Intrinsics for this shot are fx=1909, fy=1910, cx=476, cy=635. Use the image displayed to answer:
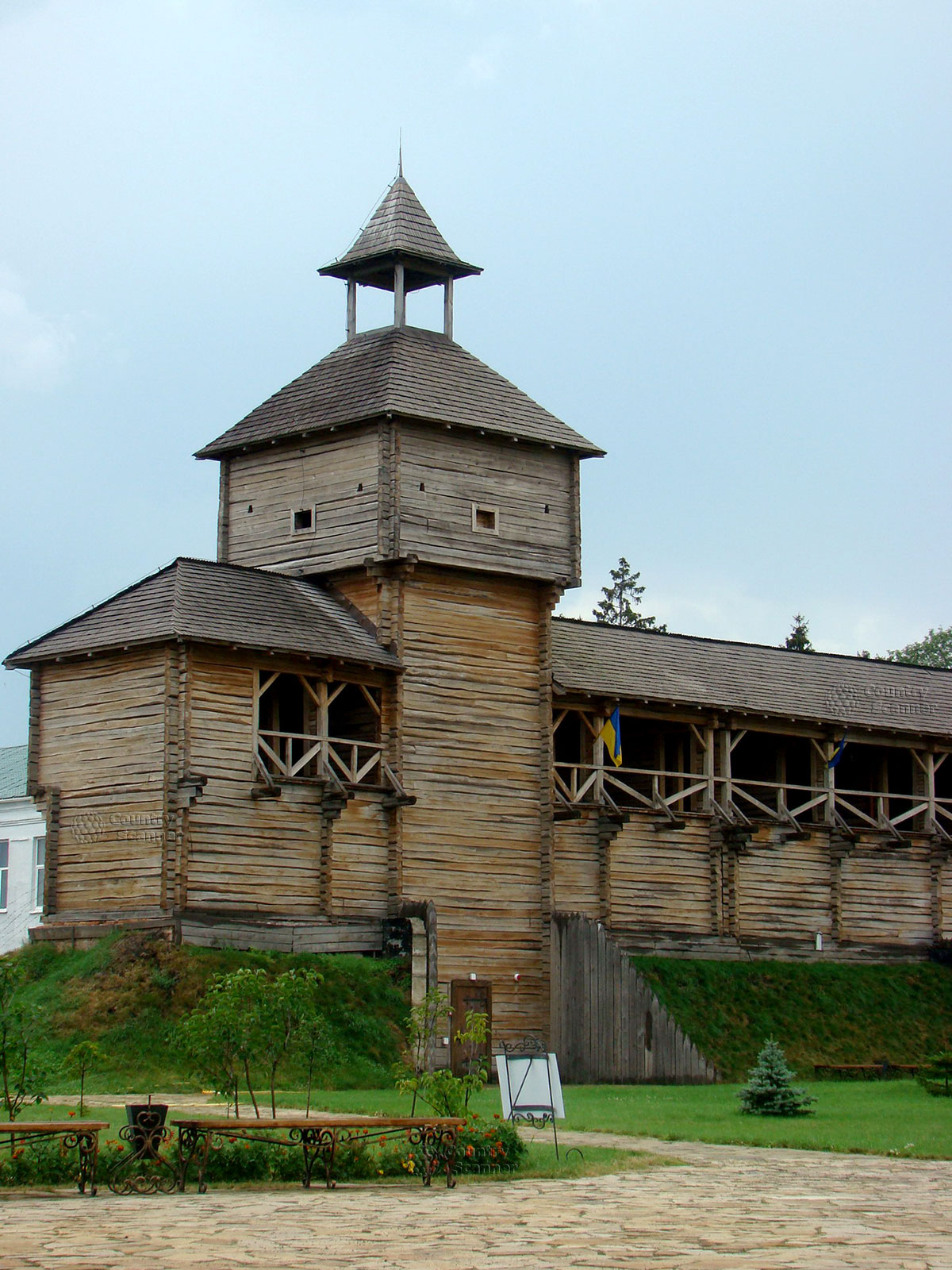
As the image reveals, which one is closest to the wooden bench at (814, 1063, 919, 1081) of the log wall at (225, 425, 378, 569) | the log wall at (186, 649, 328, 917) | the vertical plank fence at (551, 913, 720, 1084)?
the vertical plank fence at (551, 913, 720, 1084)

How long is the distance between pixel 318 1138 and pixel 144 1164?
1718 mm

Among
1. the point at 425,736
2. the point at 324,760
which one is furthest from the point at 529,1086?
the point at 425,736

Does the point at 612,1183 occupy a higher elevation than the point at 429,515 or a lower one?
lower

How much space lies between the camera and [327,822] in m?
36.9

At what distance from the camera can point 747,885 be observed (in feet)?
149

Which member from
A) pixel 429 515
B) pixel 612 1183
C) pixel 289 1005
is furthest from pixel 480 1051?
pixel 612 1183

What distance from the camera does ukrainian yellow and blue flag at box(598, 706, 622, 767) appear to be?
4238 centimetres

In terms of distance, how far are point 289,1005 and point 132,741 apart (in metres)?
13.1

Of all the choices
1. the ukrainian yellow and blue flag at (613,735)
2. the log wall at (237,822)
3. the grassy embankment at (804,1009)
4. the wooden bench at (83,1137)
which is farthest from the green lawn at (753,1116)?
the wooden bench at (83,1137)

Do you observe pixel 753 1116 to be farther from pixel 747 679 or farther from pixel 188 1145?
pixel 747 679

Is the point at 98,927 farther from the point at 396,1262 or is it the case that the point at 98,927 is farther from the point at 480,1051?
the point at 396,1262

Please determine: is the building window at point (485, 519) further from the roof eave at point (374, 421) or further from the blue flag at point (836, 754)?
the blue flag at point (836, 754)

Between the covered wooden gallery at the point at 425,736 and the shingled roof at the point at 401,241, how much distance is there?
10cm

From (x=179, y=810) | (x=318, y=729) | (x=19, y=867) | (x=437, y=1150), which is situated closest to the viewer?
(x=437, y=1150)
